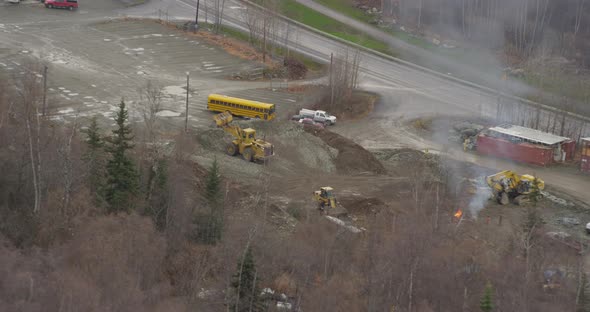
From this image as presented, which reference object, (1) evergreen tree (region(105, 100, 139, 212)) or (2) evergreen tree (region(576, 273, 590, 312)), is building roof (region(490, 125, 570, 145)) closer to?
(2) evergreen tree (region(576, 273, 590, 312))

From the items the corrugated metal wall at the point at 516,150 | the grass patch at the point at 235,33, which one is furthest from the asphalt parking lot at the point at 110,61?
the corrugated metal wall at the point at 516,150

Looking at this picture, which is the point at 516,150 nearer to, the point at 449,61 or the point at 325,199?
the point at 325,199

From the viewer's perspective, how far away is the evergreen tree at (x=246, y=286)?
26.3 m

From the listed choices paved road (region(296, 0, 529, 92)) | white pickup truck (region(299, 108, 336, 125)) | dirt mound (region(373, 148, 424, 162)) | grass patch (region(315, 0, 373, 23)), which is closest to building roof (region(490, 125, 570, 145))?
dirt mound (region(373, 148, 424, 162))

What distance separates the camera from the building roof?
4725 centimetres

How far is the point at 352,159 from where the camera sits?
44.4m

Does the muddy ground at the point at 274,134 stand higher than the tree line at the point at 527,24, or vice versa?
the tree line at the point at 527,24

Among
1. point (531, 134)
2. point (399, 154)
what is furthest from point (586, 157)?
point (399, 154)

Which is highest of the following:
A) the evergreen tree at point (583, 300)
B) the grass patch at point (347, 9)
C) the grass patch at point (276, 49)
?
the grass patch at point (347, 9)

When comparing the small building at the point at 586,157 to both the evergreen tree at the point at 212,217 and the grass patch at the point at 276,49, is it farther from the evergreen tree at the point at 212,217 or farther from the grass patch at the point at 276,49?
the grass patch at the point at 276,49

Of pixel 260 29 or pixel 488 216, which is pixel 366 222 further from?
pixel 260 29

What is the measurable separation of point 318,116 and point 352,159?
322 inches

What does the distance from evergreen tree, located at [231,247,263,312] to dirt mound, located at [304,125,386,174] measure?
17.7 metres

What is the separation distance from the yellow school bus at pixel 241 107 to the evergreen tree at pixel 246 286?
23317mm
